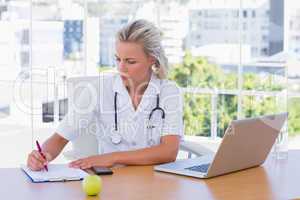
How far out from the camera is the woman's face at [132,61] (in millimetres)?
2457

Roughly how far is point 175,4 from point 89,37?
34.7 inches

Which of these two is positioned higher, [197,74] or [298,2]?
[298,2]

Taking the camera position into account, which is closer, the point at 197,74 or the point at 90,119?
the point at 90,119

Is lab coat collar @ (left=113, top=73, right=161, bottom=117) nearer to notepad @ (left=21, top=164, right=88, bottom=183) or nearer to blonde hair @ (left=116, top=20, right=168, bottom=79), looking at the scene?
blonde hair @ (left=116, top=20, right=168, bottom=79)

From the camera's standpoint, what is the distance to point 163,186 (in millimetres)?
1909

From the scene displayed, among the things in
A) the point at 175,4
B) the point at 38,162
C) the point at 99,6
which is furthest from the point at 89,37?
the point at 38,162

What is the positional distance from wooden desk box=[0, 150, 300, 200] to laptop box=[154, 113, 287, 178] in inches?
1.3

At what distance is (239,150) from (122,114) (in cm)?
66

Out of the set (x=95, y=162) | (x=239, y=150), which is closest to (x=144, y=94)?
(x=95, y=162)

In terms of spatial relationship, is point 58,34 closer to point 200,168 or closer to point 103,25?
point 103,25

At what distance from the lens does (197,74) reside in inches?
219

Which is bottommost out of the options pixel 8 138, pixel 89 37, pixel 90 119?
pixel 8 138

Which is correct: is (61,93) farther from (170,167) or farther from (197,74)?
(170,167)

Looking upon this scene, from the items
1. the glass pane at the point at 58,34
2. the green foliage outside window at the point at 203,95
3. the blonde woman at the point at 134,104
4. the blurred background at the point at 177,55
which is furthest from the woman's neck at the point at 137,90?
the green foliage outside window at the point at 203,95
